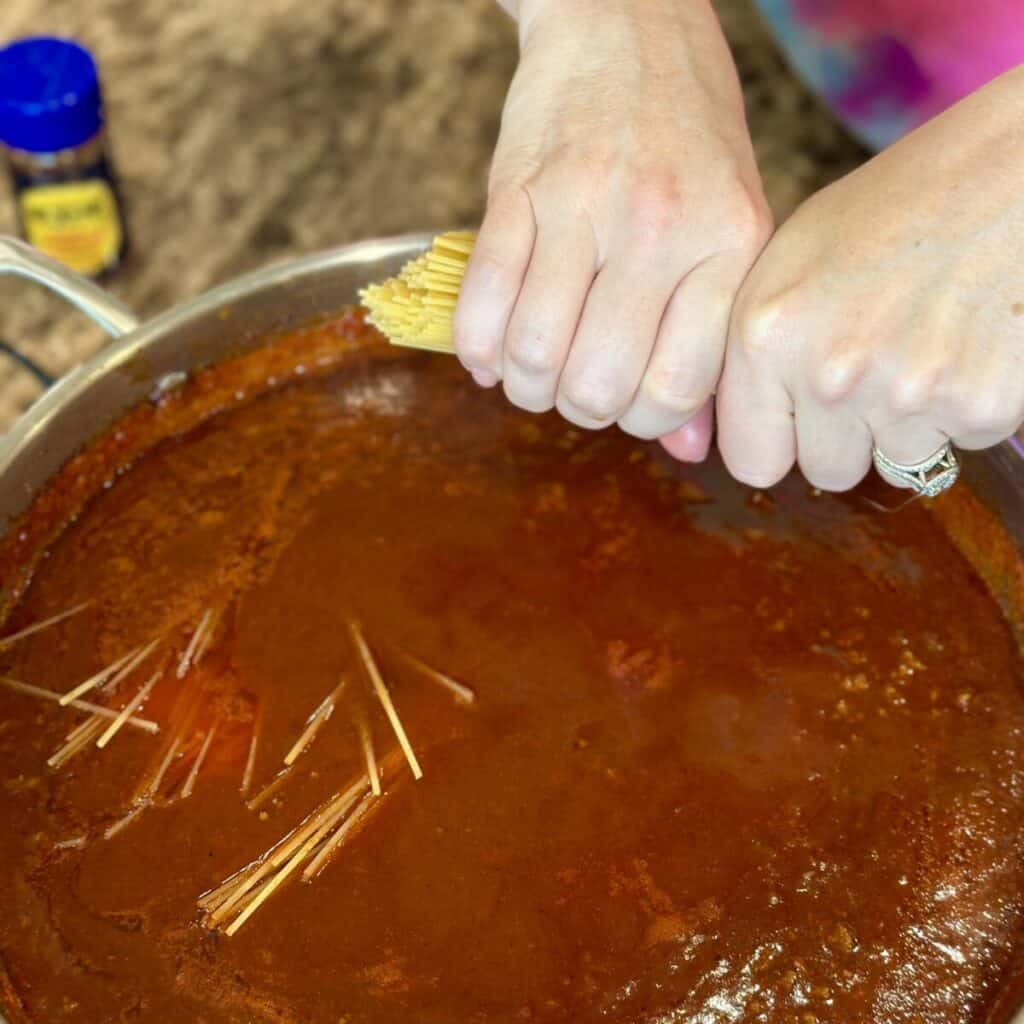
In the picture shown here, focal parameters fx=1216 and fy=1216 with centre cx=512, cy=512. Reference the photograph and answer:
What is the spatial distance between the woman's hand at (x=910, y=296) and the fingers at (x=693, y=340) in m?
0.03

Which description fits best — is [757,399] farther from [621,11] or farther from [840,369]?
[621,11]

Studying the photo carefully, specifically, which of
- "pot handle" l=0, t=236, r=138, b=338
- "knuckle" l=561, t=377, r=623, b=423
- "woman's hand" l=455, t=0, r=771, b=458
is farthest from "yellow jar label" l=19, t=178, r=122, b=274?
"knuckle" l=561, t=377, r=623, b=423

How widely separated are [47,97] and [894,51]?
1.05 metres

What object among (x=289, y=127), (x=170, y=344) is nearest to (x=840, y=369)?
(x=170, y=344)

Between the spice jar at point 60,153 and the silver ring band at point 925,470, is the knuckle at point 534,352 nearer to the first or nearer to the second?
the silver ring band at point 925,470

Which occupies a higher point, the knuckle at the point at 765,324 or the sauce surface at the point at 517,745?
the knuckle at the point at 765,324

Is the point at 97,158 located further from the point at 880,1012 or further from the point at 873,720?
the point at 880,1012

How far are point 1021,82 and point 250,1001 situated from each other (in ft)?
2.87

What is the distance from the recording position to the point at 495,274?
96 cm

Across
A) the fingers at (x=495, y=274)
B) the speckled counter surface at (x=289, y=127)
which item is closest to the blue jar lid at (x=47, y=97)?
the speckled counter surface at (x=289, y=127)

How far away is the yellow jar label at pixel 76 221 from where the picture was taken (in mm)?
1619

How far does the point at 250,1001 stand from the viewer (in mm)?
902

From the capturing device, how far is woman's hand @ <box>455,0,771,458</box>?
953 millimetres

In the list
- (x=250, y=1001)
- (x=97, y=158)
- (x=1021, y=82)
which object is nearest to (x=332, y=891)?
(x=250, y=1001)
